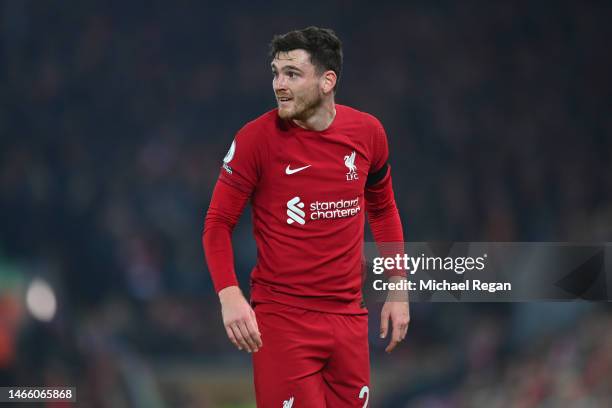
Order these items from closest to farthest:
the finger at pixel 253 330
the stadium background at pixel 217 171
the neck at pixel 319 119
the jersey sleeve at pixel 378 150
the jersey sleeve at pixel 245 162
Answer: the finger at pixel 253 330, the jersey sleeve at pixel 245 162, the neck at pixel 319 119, the jersey sleeve at pixel 378 150, the stadium background at pixel 217 171

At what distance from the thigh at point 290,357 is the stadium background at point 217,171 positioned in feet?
10.6

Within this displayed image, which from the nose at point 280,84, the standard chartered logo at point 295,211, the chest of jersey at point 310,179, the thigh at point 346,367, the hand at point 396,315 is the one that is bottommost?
the thigh at point 346,367

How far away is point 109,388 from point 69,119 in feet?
6.88

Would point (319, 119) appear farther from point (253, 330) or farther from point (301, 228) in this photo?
point (253, 330)

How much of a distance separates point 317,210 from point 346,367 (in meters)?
0.49

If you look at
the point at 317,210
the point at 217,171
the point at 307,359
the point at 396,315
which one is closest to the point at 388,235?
the point at 396,315

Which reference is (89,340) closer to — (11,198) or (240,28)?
(11,198)

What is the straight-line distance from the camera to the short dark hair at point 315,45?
8.76 feet

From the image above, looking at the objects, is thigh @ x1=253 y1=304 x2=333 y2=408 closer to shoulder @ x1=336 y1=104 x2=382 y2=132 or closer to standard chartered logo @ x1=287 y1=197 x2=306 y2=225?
standard chartered logo @ x1=287 y1=197 x2=306 y2=225

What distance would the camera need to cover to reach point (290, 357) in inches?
104

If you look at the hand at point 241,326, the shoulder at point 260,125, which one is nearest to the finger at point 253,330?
the hand at point 241,326

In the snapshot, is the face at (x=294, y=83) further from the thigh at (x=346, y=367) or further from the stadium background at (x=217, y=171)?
the stadium background at (x=217, y=171)

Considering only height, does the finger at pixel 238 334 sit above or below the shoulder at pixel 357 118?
below

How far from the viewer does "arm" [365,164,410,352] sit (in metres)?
2.94
